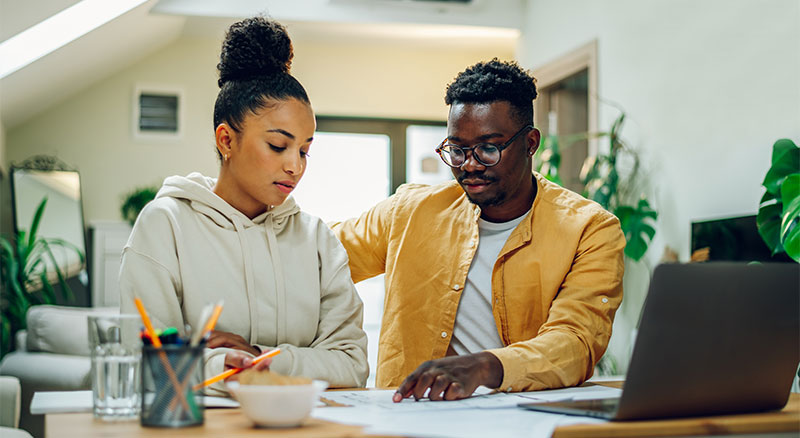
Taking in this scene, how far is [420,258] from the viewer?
6.10 feet

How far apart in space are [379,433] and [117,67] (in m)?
5.81

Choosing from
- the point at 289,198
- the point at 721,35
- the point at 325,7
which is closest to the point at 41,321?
the point at 289,198

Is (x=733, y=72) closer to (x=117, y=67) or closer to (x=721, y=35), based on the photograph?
(x=721, y=35)

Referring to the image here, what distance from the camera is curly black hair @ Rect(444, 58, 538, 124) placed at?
181 cm

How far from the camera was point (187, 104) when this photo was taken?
632 cm

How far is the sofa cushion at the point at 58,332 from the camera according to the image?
3.37 metres

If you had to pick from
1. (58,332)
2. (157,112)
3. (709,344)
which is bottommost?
(58,332)

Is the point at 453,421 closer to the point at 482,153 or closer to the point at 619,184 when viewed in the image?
the point at 482,153

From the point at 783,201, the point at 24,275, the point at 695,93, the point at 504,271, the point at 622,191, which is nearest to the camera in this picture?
the point at 504,271

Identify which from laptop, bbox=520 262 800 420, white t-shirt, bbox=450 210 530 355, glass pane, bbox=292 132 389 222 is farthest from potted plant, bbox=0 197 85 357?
laptop, bbox=520 262 800 420

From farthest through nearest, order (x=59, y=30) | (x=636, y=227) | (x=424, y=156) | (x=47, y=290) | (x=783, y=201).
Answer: (x=424, y=156) → (x=47, y=290) → (x=59, y=30) → (x=636, y=227) → (x=783, y=201)

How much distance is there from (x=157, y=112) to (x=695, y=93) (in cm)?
435

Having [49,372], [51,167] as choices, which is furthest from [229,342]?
[51,167]

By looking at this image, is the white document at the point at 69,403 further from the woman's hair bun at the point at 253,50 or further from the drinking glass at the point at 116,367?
the woman's hair bun at the point at 253,50
